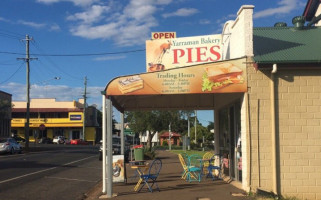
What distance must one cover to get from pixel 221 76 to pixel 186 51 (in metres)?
3.84

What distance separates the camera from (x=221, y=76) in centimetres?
1022

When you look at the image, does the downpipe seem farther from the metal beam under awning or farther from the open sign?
the open sign

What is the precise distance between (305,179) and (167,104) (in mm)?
6270

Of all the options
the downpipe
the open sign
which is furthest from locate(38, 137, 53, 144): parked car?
the downpipe

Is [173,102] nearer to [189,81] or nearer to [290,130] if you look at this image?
[189,81]

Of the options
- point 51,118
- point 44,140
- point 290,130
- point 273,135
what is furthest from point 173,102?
point 51,118

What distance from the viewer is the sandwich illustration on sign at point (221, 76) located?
1019 cm

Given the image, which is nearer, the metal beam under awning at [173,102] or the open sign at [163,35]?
the metal beam under awning at [173,102]

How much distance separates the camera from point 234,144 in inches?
484

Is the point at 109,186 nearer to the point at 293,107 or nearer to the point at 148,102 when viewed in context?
the point at 148,102

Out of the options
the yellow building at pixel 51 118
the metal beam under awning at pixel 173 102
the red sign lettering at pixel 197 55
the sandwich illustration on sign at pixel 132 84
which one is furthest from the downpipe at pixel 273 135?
the yellow building at pixel 51 118

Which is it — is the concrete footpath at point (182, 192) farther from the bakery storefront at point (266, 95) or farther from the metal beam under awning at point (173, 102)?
the metal beam under awning at point (173, 102)

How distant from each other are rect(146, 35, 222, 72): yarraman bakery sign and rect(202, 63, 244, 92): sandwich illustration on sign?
3300 millimetres

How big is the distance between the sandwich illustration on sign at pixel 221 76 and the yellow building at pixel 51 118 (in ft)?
201
